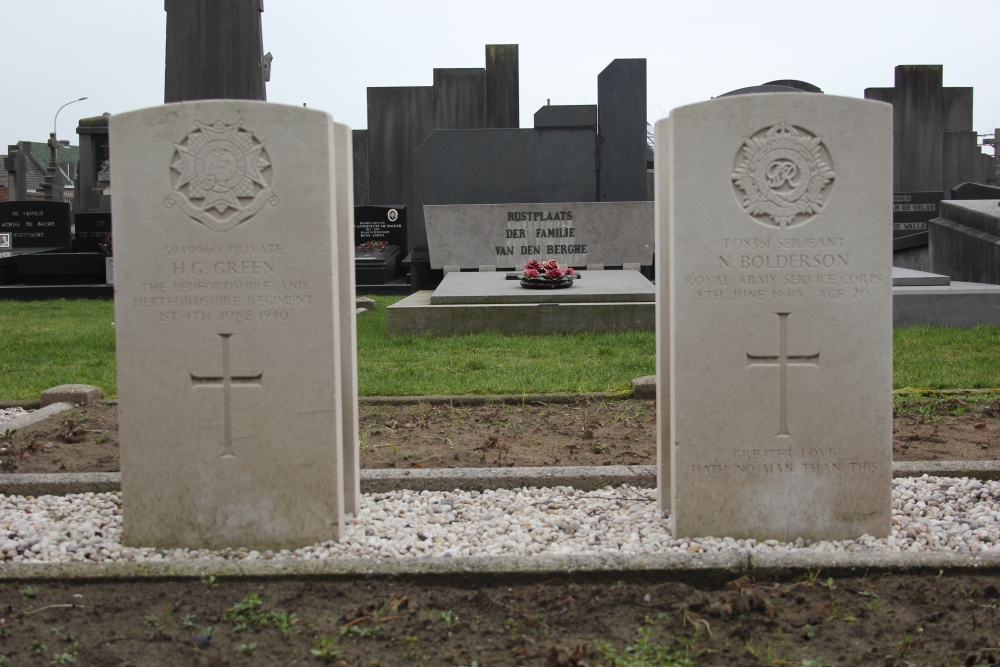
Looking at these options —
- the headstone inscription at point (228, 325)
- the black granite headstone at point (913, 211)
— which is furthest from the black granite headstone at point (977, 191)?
the headstone inscription at point (228, 325)

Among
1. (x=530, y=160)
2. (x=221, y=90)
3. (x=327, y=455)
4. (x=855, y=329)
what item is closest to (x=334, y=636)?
(x=327, y=455)

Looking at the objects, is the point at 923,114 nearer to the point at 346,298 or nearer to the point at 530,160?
the point at 530,160

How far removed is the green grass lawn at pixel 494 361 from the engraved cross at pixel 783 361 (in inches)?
111

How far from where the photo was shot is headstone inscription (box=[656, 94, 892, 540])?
342 cm

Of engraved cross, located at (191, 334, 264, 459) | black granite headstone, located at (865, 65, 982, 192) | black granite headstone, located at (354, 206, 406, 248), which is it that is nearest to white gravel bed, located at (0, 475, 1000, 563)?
engraved cross, located at (191, 334, 264, 459)

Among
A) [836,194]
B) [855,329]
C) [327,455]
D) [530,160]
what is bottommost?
[327,455]

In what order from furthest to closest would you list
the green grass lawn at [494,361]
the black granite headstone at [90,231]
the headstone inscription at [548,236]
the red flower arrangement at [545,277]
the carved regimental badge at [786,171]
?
1. the black granite headstone at [90,231]
2. the headstone inscription at [548,236]
3. the red flower arrangement at [545,277]
4. the green grass lawn at [494,361]
5. the carved regimental badge at [786,171]

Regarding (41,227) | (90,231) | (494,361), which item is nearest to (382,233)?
(90,231)

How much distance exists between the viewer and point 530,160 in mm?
14070

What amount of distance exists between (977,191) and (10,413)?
17849mm

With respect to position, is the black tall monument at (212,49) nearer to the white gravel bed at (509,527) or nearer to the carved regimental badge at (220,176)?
the white gravel bed at (509,527)

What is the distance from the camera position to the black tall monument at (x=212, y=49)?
1120 centimetres

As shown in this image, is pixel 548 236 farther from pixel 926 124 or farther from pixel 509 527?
pixel 926 124

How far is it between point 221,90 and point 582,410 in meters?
7.46
